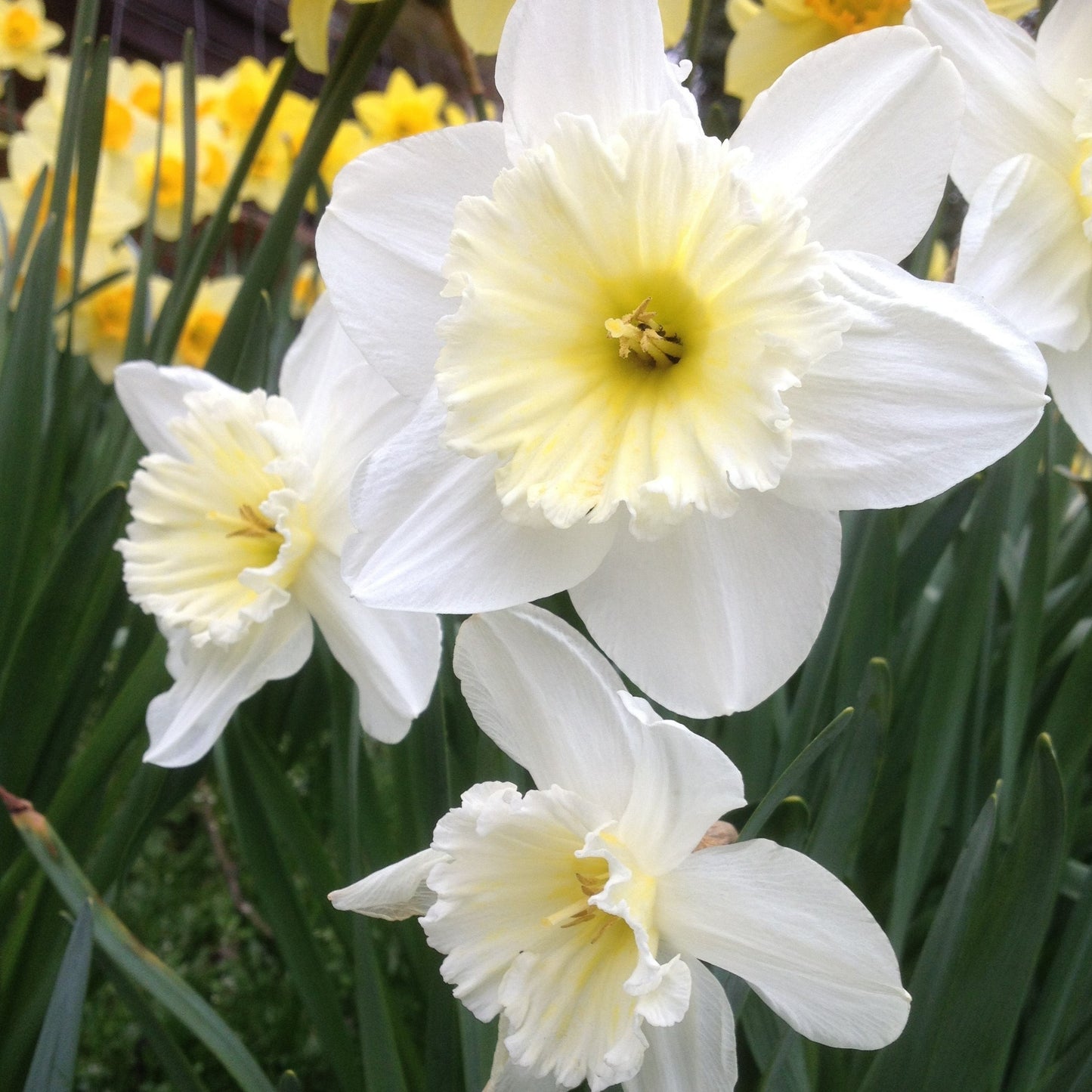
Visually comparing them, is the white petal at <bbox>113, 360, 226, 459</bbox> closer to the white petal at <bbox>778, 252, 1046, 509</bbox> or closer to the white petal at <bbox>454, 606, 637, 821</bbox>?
the white petal at <bbox>454, 606, 637, 821</bbox>

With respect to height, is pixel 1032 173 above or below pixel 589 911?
above

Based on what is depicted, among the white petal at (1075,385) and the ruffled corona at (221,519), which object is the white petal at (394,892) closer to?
the ruffled corona at (221,519)

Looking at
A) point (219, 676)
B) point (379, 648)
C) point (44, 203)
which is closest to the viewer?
point (379, 648)

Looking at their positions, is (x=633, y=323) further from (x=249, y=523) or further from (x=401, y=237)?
(x=249, y=523)

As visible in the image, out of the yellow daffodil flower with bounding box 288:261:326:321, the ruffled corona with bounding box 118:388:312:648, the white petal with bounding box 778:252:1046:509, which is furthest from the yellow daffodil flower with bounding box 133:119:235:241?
the white petal with bounding box 778:252:1046:509

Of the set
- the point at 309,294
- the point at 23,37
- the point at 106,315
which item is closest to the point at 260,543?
the point at 309,294

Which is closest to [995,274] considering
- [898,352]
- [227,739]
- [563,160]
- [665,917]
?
[898,352]
